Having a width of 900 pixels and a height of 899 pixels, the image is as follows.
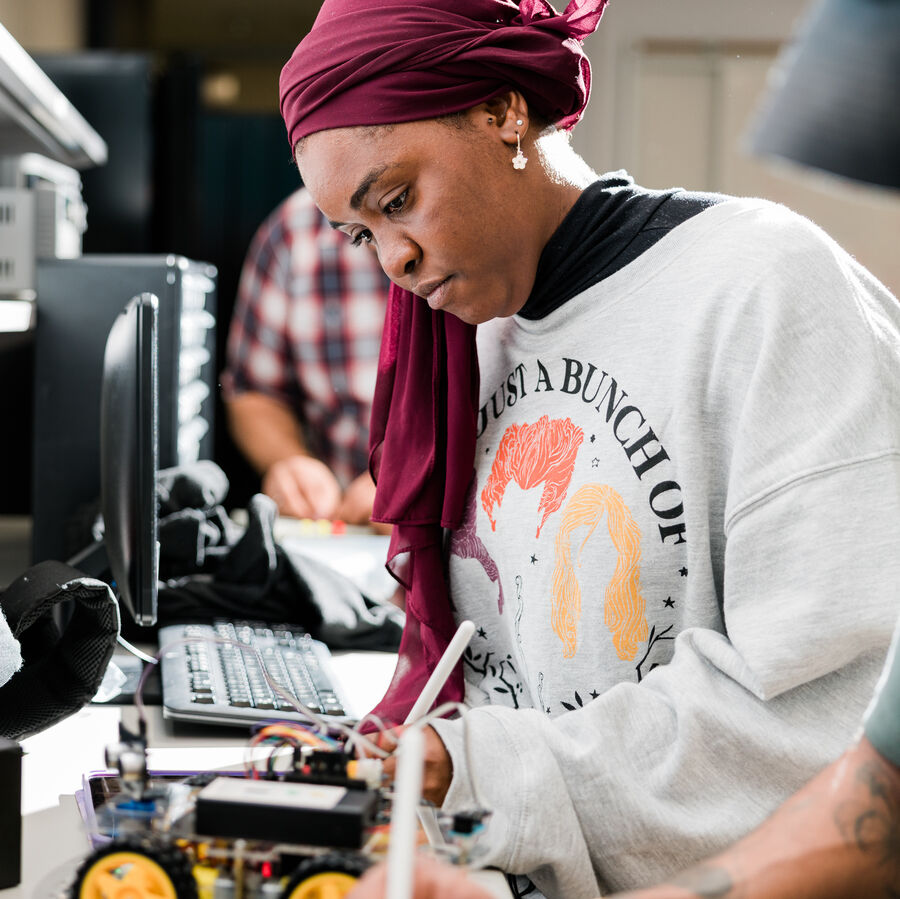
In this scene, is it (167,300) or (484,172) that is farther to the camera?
(167,300)

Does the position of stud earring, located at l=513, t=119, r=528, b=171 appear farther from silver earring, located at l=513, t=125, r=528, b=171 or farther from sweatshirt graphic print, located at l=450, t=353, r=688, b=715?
sweatshirt graphic print, located at l=450, t=353, r=688, b=715

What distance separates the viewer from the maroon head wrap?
0.98 m

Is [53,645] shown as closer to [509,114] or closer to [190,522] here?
[190,522]

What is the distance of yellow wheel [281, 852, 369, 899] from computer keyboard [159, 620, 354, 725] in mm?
459

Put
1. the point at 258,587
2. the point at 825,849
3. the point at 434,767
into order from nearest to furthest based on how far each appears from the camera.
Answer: the point at 825,849
the point at 434,767
the point at 258,587

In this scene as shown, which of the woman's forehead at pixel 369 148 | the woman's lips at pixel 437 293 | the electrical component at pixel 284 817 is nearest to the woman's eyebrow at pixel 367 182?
the woman's forehead at pixel 369 148

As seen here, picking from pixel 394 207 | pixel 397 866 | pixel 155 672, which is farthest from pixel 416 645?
pixel 397 866

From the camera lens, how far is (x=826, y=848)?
0.63 m

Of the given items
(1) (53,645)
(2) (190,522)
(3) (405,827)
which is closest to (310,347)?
(2) (190,522)

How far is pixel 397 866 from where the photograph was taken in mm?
464

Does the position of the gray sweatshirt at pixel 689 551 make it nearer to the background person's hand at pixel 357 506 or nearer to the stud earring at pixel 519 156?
the stud earring at pixel 519 156

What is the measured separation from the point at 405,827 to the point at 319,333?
2.47 meters

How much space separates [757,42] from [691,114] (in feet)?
1.20

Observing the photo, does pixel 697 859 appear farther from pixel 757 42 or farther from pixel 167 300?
pixel 757 42
